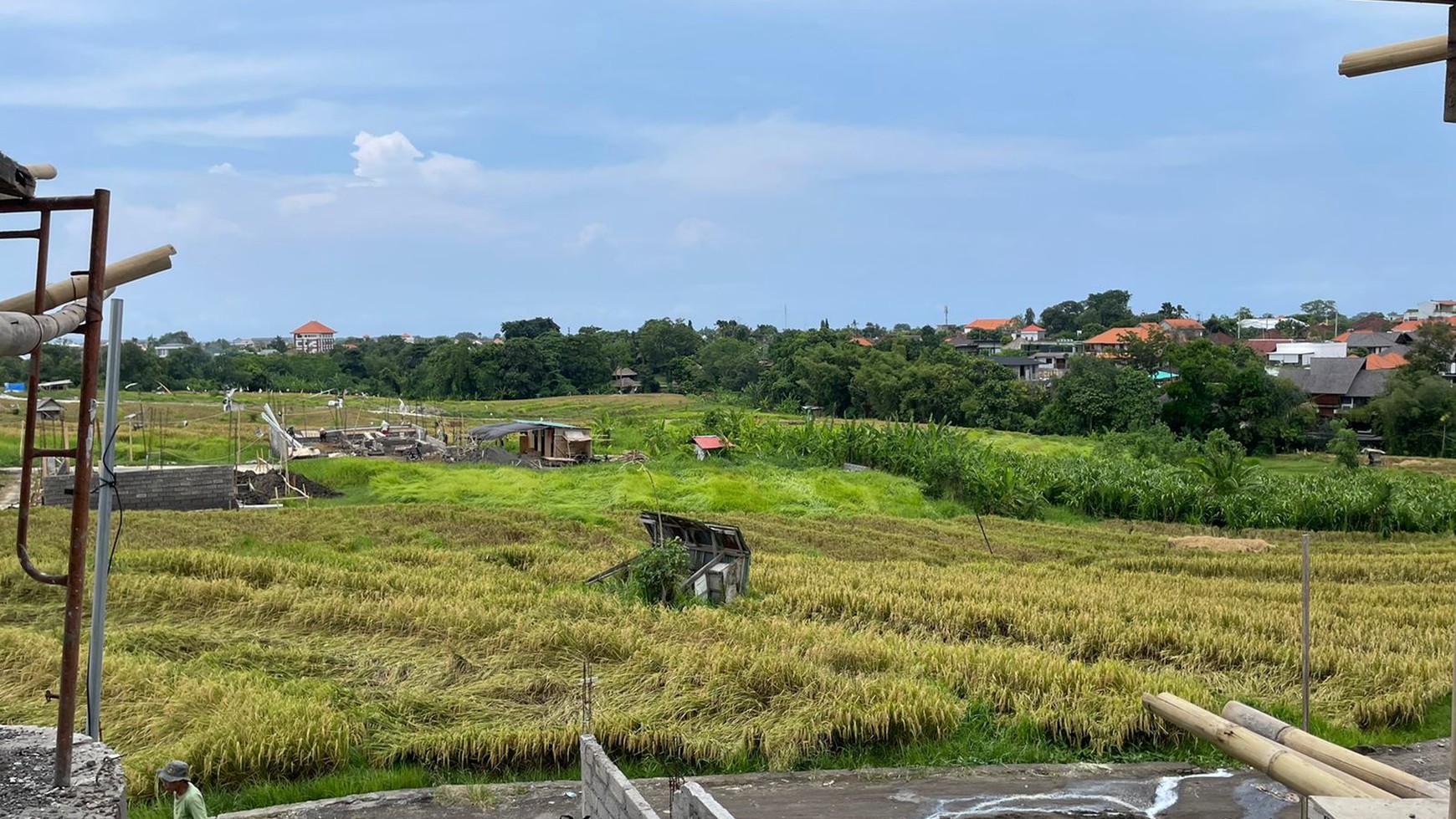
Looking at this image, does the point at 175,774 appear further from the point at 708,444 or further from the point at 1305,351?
the point at 1305,351

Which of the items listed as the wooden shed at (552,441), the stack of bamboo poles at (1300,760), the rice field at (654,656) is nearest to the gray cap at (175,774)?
the rice field at (654,656)

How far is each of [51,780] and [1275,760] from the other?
483cm

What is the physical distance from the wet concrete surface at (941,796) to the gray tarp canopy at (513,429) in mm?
27467

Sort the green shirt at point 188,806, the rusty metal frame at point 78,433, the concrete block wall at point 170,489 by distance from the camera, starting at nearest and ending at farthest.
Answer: the rusty metal frame at point 78,433 → the green shirt at point 188,806 → the concrete block wall at point 170,489

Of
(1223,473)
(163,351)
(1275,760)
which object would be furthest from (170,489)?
(163,351)

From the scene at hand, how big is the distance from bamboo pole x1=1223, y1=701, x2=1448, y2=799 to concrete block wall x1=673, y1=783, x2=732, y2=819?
2403mm

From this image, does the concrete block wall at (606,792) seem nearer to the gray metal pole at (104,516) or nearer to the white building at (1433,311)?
the gray metal pole at (104,516)

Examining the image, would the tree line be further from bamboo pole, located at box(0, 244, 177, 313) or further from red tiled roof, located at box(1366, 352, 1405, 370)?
bamboo pole, located at box(0, 244, 177, 313)

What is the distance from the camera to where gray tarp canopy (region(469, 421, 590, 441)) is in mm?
35719

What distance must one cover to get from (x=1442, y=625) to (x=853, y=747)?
952cm

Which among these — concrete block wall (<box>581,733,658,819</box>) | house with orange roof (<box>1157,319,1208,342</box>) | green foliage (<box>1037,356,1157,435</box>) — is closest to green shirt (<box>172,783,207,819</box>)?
concrete block wall (<box>581,733,658,819</box>)

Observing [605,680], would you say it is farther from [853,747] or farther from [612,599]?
[612,599]

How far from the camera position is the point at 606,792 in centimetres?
606

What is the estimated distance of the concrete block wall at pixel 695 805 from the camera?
17.6 ft
